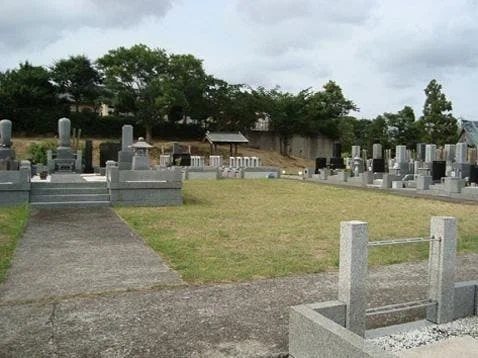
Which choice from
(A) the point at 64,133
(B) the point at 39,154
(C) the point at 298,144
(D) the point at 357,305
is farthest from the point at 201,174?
(C) the point at 298,144

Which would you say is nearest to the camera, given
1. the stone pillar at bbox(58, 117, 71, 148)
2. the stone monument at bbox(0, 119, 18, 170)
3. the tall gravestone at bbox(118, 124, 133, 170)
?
the stone monument at bbox(0, 119, 18, 170)

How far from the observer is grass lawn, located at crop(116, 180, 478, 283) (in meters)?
6.32

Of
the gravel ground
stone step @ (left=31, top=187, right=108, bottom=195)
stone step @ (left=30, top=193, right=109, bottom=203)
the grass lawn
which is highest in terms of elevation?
stone step @ (left=31, top=187, right=108, bottom=195)

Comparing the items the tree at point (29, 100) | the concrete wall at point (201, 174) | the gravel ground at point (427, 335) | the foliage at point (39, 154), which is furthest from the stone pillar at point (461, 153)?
the tree at point (29, 100)

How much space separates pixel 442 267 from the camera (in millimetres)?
4164

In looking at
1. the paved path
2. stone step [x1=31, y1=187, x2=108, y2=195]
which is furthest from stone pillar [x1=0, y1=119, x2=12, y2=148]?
the paved path

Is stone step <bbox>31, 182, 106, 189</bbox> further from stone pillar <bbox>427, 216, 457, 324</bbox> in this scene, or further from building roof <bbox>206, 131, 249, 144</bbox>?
building roof <bbox>206, 131, 249, 144</bbox>

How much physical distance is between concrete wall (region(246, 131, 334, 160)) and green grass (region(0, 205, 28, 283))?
39.6m

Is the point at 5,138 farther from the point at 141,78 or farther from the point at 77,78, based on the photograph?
the point at 77,78

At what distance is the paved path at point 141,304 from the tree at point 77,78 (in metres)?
39.9

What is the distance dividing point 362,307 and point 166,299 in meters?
2.04

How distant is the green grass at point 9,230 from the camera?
6351 millimetres

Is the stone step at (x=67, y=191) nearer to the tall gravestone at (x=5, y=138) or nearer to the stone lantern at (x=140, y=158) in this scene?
the stone lantern at (x=140, y=158)

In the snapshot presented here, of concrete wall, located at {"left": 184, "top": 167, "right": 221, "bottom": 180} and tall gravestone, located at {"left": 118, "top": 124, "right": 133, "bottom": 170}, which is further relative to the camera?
concrete wall, located at {"left": 184, "top": 167, "right": 221, "bottom": 180}
